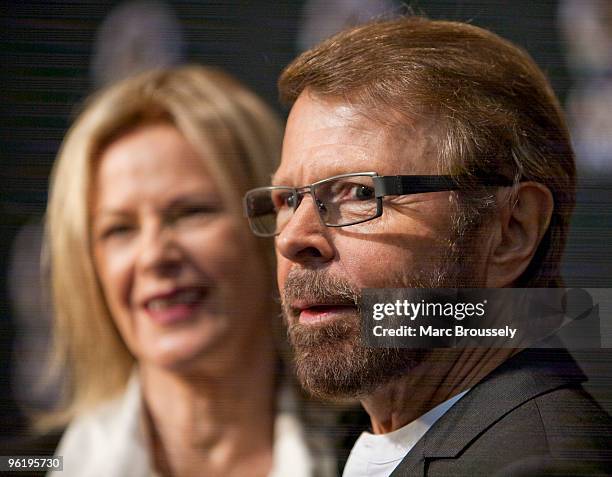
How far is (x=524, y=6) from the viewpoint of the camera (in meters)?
1.46

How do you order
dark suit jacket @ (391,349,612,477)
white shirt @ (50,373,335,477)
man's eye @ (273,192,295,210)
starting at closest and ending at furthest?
dark suit jacket @ (391,349,612,477) → man's eye @ (273,192,295,210) → white shirt @ (50,373,335,477)

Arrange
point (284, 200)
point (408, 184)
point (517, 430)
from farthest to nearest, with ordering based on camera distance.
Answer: point (284, 200)
point (408, 184)
point (517, 430)

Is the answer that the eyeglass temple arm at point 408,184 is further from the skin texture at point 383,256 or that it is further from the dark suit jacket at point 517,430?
the dark suit jacket at point 517,430

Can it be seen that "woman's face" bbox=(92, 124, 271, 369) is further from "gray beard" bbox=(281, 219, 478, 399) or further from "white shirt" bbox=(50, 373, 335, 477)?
"gray beard" bbox=(281, 219, 478, 399)

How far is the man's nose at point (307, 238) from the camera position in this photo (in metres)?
1.23

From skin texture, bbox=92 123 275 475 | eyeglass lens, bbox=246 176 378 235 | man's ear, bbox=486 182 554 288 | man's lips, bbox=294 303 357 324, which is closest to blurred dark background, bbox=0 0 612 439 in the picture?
skin texture, bbox=92 123 275 475

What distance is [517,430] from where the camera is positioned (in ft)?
3.57

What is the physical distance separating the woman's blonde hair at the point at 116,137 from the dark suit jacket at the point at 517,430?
618mm

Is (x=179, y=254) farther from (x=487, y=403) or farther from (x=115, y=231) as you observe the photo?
(x=487, y=403)

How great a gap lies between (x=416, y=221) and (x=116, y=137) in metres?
0.79

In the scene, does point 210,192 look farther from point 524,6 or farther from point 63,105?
point 524,6

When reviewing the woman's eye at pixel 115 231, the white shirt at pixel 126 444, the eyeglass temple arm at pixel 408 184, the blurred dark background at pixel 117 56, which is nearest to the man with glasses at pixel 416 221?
the eyeglass temple arm at pixel 408 184

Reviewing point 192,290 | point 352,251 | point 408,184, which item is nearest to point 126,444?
point 192,290

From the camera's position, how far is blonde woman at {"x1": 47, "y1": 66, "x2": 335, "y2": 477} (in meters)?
1.61
